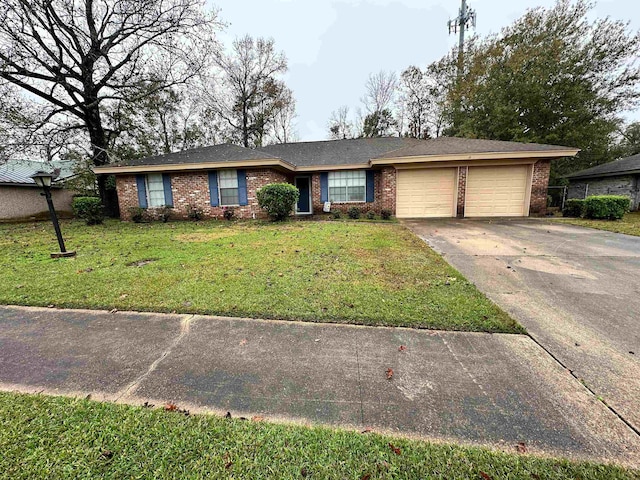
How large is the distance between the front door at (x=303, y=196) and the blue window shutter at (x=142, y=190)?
6.80 metres

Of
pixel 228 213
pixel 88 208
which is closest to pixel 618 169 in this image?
pixel 228 213

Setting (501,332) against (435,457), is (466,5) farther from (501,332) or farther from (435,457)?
(435,457)

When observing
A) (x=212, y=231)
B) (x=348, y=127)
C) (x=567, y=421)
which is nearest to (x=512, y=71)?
(x=348, y=127)

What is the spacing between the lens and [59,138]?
41.4ft

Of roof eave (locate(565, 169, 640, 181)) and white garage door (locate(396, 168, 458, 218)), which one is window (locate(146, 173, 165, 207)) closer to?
white garage door (locate(396, 168, 458, 218))

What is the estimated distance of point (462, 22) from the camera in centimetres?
2041

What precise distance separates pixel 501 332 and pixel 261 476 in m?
2.35

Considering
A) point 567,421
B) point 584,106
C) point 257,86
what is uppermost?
point 257,86

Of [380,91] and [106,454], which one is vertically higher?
[380,91]

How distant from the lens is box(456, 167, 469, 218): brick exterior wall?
1090cm

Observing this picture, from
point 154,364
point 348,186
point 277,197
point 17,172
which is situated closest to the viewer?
point 154,364

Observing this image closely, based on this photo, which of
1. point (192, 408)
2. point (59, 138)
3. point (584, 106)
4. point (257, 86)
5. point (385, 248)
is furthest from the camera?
point (257, 86)

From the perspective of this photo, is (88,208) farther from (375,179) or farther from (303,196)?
(375,179)

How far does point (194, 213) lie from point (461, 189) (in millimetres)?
11188
